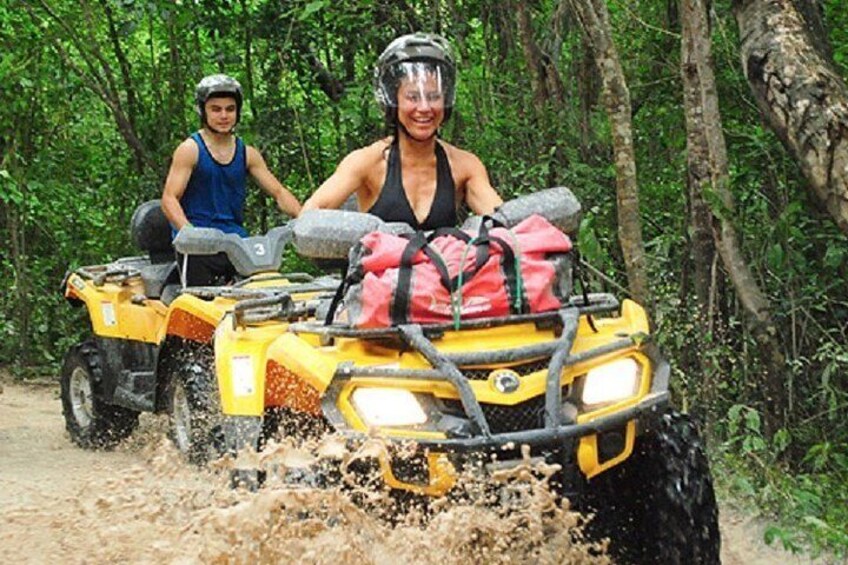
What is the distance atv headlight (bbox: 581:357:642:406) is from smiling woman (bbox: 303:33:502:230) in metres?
1.21

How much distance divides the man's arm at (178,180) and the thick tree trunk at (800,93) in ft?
11.3

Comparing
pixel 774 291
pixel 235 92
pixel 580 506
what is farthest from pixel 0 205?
pixel 580 506

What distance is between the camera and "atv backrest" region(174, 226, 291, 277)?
23.7 ft

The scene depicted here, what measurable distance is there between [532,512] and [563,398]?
0.44m

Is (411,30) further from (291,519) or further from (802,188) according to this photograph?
(291,519)

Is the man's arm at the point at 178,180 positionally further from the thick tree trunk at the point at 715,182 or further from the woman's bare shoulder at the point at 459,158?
the thick tree trunk at the point at 715,182

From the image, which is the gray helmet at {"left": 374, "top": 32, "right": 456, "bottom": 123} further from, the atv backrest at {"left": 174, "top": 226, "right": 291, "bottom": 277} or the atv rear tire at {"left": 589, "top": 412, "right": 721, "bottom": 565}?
the atv backrest at {"left": 174, "top": 226, "right": 291, "bottom": 277}

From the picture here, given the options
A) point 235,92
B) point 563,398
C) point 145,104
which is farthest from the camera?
point 145,104

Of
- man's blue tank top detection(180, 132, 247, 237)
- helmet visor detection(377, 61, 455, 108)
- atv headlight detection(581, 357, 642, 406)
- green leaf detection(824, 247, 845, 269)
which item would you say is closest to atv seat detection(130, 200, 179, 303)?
man's blue tank top detection(180, 132, 247, 237)

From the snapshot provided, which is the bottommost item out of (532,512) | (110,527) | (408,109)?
(110,527)

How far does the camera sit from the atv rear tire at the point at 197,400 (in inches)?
277

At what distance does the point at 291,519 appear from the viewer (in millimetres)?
4246

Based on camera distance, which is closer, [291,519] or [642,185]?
[291,519]

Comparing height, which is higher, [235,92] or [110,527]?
[235,92]
